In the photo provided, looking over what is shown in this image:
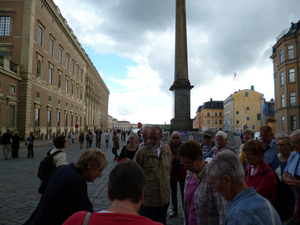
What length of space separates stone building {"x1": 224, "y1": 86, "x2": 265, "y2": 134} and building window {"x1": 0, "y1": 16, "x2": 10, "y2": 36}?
55680mm

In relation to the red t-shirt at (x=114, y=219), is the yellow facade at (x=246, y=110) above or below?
above

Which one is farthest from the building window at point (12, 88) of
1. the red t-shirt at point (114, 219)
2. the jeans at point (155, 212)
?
the red t-shirt at point (114, 219)

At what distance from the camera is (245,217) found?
1264mm

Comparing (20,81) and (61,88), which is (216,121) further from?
(20,81)

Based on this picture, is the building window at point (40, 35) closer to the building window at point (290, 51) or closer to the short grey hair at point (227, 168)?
the short grey hair at point (227, 168)

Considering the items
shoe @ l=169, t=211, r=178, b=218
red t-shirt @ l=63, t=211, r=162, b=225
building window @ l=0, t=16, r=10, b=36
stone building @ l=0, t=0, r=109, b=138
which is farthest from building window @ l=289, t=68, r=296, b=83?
building window @ l=0, t=16, r=10, b=36

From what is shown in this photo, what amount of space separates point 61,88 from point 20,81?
1255 cm

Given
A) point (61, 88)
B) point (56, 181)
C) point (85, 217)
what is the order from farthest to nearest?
point (61, 88), point (56, 181), point (85, 217)

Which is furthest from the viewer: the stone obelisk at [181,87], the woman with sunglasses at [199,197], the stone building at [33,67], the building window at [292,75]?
the building window at [292,75]

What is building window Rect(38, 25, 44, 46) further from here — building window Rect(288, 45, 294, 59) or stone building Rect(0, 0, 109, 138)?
building window Rect(288, 45, 294, 59)

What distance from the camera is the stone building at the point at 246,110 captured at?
199 feet

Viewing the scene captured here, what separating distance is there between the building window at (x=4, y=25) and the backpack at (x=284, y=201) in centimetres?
3161

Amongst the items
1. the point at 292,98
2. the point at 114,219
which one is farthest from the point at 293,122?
the point at 114,219

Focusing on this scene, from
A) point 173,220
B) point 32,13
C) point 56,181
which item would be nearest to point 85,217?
point 56,181
